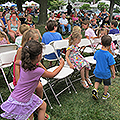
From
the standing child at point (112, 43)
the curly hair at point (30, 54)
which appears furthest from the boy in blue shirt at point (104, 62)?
the curly hair at point (30, 54)

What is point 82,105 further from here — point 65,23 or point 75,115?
point 65,23

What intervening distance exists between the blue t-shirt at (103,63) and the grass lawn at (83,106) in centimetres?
60

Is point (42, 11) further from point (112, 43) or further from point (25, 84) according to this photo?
point (25, 84)

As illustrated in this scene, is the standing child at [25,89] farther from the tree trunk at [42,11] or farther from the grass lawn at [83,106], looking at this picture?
the tree trunk at [42,11]

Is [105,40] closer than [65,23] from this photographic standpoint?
Yes

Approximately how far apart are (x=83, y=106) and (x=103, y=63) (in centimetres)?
103

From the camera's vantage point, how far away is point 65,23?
10.1m

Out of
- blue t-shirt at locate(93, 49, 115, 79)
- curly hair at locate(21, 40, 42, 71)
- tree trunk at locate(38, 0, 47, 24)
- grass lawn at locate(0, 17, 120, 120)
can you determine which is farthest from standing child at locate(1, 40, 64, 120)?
tree trunk at locate(38, 0, 47, 24)

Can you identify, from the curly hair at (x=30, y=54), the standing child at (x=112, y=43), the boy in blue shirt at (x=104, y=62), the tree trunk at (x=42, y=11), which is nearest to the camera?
the curly hair at (x=30, y=54)

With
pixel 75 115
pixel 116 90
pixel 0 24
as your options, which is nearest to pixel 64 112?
pixel 75 115

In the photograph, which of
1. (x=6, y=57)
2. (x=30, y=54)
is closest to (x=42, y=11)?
(x=6, y=57)

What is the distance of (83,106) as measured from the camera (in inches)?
122

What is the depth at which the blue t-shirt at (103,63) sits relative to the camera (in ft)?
9.89

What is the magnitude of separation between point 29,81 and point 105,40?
190 centimetres
